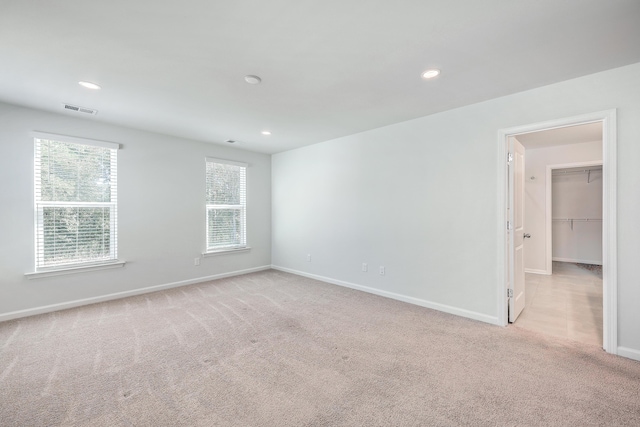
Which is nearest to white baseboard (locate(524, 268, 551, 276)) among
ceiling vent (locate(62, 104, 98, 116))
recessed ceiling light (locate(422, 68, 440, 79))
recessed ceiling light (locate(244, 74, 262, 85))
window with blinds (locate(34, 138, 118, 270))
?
recessed ceiling light (locate(422, 68, 440, 79))

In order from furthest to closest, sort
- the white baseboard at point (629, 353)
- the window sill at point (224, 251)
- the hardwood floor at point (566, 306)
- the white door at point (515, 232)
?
the window sill at point (224, 251) → the white door at point (515, 232) → the hardwood floor at point (566, 306) → the white baseboard at point (629, 353)

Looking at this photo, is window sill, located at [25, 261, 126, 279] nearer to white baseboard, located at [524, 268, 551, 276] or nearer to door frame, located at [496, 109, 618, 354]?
door frame, located at [496, 109, 618, 354]

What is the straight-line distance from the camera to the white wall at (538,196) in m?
5.37

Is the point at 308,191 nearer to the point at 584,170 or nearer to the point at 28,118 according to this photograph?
the point at 28,118

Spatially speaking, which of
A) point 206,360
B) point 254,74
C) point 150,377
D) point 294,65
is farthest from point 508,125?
point 150,377

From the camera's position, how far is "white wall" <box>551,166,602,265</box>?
622 centimetres

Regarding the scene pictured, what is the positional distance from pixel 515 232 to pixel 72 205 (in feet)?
18.1

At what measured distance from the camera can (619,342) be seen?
7.76 feet

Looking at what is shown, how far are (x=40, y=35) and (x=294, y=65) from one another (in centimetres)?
179

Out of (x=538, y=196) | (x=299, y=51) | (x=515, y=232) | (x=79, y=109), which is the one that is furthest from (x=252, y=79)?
(x=538, y=196)

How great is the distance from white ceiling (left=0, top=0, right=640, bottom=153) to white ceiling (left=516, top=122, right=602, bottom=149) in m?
2.34

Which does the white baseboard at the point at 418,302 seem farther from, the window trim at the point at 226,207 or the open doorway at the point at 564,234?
the window trim at the point at 226,207

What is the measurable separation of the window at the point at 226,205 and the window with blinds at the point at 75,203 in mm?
1452

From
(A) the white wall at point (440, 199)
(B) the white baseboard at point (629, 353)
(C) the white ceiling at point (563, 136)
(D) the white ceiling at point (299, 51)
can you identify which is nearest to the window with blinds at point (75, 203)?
(D) the white ceiling at point (299, 51)
